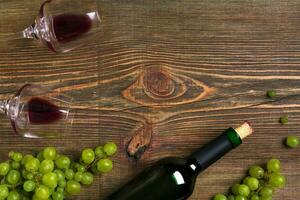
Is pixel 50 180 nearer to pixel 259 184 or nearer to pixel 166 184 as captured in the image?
pixel 166 184

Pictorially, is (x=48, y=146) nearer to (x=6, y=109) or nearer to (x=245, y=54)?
(x=6, y=109)

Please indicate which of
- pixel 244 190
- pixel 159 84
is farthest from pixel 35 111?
pixel 244 190

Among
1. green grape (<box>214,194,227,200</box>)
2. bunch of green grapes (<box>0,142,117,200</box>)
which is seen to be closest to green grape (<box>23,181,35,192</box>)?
bunch of green grapes (<box>0,142,117,200</box>)

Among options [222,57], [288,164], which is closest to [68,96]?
[222,57]

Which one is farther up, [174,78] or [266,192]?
[174,78]

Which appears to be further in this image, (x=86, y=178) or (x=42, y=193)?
(x=86, y=178)

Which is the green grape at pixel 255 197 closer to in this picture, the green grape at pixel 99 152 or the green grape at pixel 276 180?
the green grape at pixel 276 180

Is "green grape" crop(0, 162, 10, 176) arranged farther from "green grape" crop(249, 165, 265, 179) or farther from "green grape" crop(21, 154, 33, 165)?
"green grape" crop(249, 165, 265, 179)
